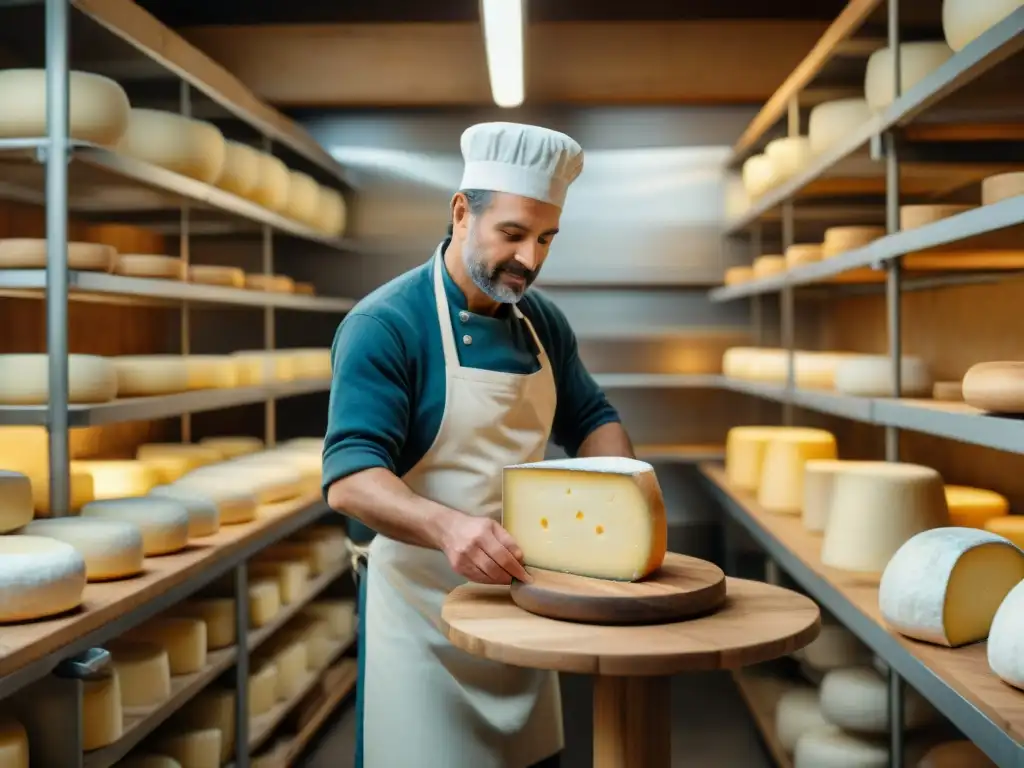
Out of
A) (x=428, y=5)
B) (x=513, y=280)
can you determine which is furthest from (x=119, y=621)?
(x=428, y=5)

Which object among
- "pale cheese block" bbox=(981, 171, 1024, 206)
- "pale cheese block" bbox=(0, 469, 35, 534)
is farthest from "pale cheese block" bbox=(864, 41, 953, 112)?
"pale cheese block" bbox=(0, 469, 35, 534)

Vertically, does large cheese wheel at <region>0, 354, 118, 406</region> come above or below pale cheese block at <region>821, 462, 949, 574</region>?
above

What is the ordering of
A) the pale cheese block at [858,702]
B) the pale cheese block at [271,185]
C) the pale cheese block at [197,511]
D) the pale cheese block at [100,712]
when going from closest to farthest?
the pale cheese block at [100,712]
the pale cheese block at [858,702]
the pale cheese block at [197,511]
the pale cheese block at [271,185]

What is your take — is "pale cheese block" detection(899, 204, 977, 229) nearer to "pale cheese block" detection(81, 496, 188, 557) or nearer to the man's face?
the man's face

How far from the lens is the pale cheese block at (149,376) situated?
9.60 feet

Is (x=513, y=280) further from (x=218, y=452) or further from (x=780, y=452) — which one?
(x=218, y=452)

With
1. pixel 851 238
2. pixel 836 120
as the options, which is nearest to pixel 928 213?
pixel 851 238

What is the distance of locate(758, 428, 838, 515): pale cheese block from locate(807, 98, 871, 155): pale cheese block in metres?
0.93

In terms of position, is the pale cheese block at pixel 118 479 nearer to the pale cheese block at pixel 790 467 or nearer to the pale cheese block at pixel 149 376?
the pale cheese block at pixel 149 376

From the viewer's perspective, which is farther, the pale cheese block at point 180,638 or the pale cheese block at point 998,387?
the pale cheese block at point 180,638

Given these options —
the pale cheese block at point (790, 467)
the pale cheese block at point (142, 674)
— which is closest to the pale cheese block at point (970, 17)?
the pale cheese block at point (790, 467)

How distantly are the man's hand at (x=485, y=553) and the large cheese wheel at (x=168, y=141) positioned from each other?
1905mm

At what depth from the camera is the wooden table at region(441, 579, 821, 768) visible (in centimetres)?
140

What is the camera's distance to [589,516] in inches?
70.8
